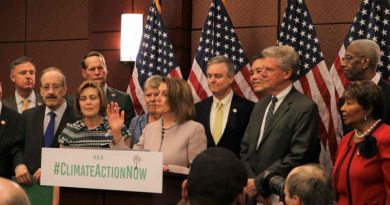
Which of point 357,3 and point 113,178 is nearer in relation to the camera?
point 113,178

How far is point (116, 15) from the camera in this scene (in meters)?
7.11

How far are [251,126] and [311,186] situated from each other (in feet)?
5.50

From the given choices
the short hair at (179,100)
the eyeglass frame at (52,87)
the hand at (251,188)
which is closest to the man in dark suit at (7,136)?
the eyeglass frame at (52,87)

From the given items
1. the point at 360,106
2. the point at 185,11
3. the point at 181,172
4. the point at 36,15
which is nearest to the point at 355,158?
the point at 360,106

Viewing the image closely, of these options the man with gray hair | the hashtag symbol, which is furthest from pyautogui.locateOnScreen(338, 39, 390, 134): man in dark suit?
the man with gray hair

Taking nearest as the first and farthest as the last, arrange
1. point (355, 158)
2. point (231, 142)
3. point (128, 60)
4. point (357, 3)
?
1. point (355, 158)
2. point (231, 142)
3. point (357, 3)
4. point (128, 60)

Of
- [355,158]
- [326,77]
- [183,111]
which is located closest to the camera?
[355,158]

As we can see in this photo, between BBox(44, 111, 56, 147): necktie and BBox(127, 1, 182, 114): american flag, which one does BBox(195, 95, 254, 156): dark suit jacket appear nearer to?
BBox(44, 111, 56, 147): necktie

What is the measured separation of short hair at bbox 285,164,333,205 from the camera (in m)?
2.97

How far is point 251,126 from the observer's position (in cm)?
464

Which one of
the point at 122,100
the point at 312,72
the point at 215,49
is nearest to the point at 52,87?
the point at 122,100

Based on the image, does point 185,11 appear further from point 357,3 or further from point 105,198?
point 105,198

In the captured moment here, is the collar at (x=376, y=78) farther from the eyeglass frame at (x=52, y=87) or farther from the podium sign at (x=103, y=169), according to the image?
the eyeglass frame at (x=52, y=87)

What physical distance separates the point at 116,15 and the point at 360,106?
3.76 meters
